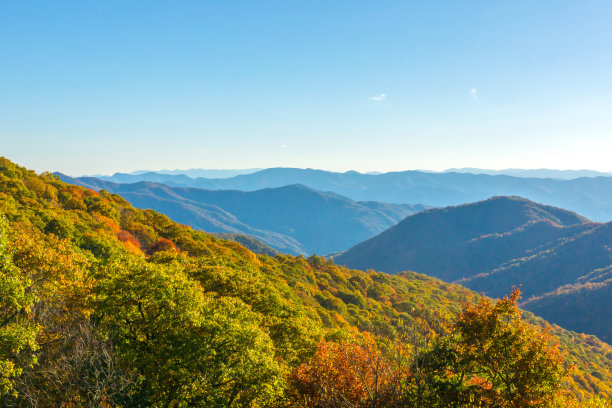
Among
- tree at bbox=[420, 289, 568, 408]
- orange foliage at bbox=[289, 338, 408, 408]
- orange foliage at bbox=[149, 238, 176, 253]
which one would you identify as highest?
tree at bbox=[420, 289, 568, 408]

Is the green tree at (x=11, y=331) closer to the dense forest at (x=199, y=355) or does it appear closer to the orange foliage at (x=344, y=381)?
the dense forest at (x=199, y=355)

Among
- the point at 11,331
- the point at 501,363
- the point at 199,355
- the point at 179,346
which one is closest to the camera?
the point at 11,331

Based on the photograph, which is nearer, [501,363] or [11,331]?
[11,331]

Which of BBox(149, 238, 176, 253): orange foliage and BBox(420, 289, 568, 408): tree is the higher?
BBox(420, 289, 568, 408): tree

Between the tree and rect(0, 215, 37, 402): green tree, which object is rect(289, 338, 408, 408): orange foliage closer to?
the tree

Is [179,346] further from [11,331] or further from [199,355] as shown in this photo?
[11,331]

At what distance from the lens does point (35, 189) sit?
75812mm

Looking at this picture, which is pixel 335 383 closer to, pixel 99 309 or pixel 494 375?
pixel 494 375

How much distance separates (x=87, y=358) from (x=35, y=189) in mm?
76766

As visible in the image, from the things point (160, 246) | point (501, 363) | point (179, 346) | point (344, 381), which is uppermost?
point (501, 363)

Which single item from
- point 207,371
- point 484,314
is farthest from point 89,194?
point 484,314

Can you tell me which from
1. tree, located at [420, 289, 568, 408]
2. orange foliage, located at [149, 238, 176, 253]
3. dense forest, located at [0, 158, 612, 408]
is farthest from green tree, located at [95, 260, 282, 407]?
orange foliage, located at [149, 238, 176, 253]

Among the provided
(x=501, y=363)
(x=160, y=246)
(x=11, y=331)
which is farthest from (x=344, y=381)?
(x=160, y=246)

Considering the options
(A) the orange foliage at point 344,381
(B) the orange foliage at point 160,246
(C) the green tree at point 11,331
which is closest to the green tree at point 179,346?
(A) the orange foliage at point 344,381
